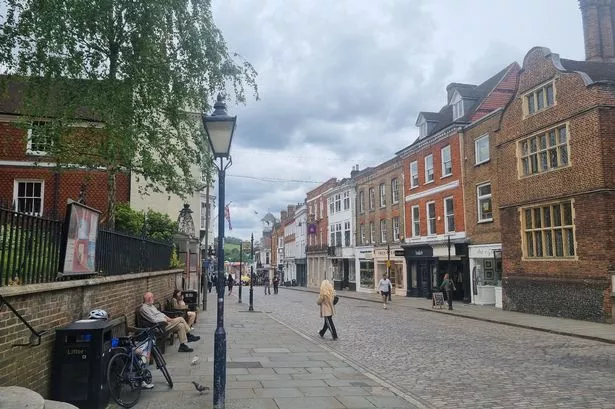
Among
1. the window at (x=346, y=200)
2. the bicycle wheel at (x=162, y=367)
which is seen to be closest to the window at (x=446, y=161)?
the window at (x=346, y=200)

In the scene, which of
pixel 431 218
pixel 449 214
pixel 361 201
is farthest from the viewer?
pixel 361 201

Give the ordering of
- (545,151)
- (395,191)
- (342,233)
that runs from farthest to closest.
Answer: (342,233), (395,191), (545,151)

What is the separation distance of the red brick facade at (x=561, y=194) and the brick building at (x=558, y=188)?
1.5 inches

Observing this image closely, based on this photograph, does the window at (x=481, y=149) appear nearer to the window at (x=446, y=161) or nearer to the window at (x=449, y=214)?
the window at (x=446, y=161)

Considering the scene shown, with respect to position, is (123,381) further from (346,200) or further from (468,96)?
(346,200)

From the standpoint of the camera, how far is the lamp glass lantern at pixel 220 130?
7.51 metres

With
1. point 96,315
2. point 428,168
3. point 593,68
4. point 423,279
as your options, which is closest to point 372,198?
point 428,168

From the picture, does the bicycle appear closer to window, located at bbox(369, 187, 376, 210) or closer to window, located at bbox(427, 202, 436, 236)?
window, located at bbox(427, 202, 436, 236)

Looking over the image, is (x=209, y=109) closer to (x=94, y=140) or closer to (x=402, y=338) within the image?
(x=94, y=140)

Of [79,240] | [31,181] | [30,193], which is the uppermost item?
[31,181]

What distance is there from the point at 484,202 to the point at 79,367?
24546mm

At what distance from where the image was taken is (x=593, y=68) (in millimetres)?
24062

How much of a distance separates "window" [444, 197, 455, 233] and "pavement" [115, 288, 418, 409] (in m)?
18.8

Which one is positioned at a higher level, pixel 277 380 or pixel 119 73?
pixel 119 73
